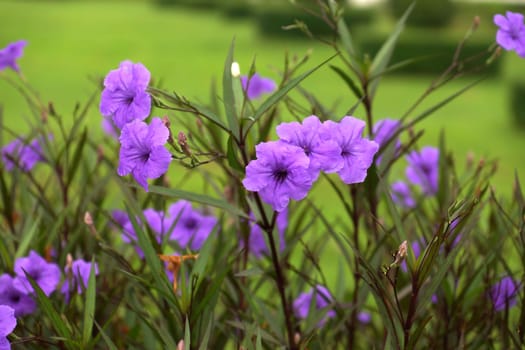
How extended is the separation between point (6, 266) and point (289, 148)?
547 mm

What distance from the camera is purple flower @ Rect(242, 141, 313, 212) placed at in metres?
0.81

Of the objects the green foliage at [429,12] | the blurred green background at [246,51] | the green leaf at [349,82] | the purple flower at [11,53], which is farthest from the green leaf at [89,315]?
the green foliage at [429,12]

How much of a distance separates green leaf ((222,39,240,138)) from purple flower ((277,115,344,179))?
2.8 inches

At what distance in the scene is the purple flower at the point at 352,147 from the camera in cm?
85

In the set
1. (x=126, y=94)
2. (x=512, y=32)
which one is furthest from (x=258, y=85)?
(x=126, y=94)

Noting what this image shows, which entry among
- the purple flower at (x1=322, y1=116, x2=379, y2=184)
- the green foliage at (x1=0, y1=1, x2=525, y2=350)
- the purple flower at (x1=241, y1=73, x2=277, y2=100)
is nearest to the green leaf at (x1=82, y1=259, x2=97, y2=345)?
the green foliage at (x1=0, y1=1, x2=525, y2=350)

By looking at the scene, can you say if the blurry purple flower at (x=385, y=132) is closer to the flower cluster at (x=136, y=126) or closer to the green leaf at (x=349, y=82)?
the green leaf at (x=349, y=82)

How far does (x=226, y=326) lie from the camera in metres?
1.15

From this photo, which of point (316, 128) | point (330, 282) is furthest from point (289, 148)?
point (330, 282)

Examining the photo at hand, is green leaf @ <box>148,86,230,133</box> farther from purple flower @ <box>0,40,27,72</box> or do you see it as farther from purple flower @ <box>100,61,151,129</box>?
purple flower @ <box>0,40,27,72</box>

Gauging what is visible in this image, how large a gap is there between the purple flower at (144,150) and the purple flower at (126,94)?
0.03m

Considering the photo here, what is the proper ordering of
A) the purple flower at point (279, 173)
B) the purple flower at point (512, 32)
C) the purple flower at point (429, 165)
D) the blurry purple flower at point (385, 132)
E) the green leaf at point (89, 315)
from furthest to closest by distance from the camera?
the purple flower at point (429, 165), the blurry purple flower at point (385, 132), the purple flower at point (512, 32), the green leaf at point (89, 315), the purple flower at point (279, 173)

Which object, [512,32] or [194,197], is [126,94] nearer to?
[194,197]

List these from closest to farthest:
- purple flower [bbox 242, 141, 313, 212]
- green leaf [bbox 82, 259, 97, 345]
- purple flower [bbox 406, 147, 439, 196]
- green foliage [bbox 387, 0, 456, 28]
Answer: purple flower [bbox 242, 141, 313, 212] → green leaf [bbox 82, 259, 97, 345] → purple flower [bbox 406, 147, 439, 196] → green foliage [bbox 387, 0, 456, 28]
